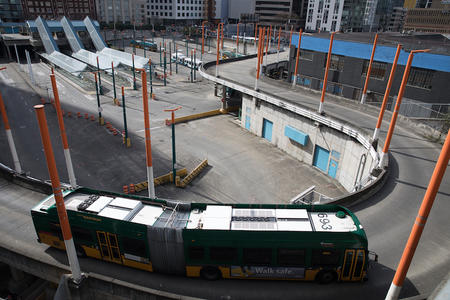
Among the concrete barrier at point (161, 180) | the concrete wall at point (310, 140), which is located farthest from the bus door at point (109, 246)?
the concrete wall at point (310, 140)

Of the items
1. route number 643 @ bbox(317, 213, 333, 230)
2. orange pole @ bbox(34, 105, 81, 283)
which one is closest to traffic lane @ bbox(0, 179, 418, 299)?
orange pole @ bbox(34, 105, 81, 283)

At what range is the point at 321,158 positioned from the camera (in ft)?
93.5

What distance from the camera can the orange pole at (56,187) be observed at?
350 inches

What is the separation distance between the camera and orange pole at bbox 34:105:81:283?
29.2 feet

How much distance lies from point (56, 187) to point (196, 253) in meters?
5.38

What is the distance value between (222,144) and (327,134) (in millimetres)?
10700

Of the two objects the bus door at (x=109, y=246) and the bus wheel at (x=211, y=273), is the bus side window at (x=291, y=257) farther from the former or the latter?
the bus door at (x=109, y=246)

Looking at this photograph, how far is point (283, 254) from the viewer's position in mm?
11266

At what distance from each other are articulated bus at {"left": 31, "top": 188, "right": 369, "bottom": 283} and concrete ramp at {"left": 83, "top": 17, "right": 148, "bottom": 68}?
165 feet

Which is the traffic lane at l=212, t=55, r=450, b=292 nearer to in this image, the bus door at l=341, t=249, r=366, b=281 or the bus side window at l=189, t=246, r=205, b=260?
the bus door at l=341, t=249, r=366, b=281

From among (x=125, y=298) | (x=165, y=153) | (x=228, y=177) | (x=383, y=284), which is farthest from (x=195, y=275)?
(x=165, y=153)

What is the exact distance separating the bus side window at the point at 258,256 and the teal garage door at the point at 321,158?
60.0ft

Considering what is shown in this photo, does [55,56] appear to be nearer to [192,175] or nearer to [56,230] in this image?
[192,175]

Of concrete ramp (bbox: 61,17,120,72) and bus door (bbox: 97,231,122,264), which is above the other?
concrete ramp (bbox: 61,17,120,72)
